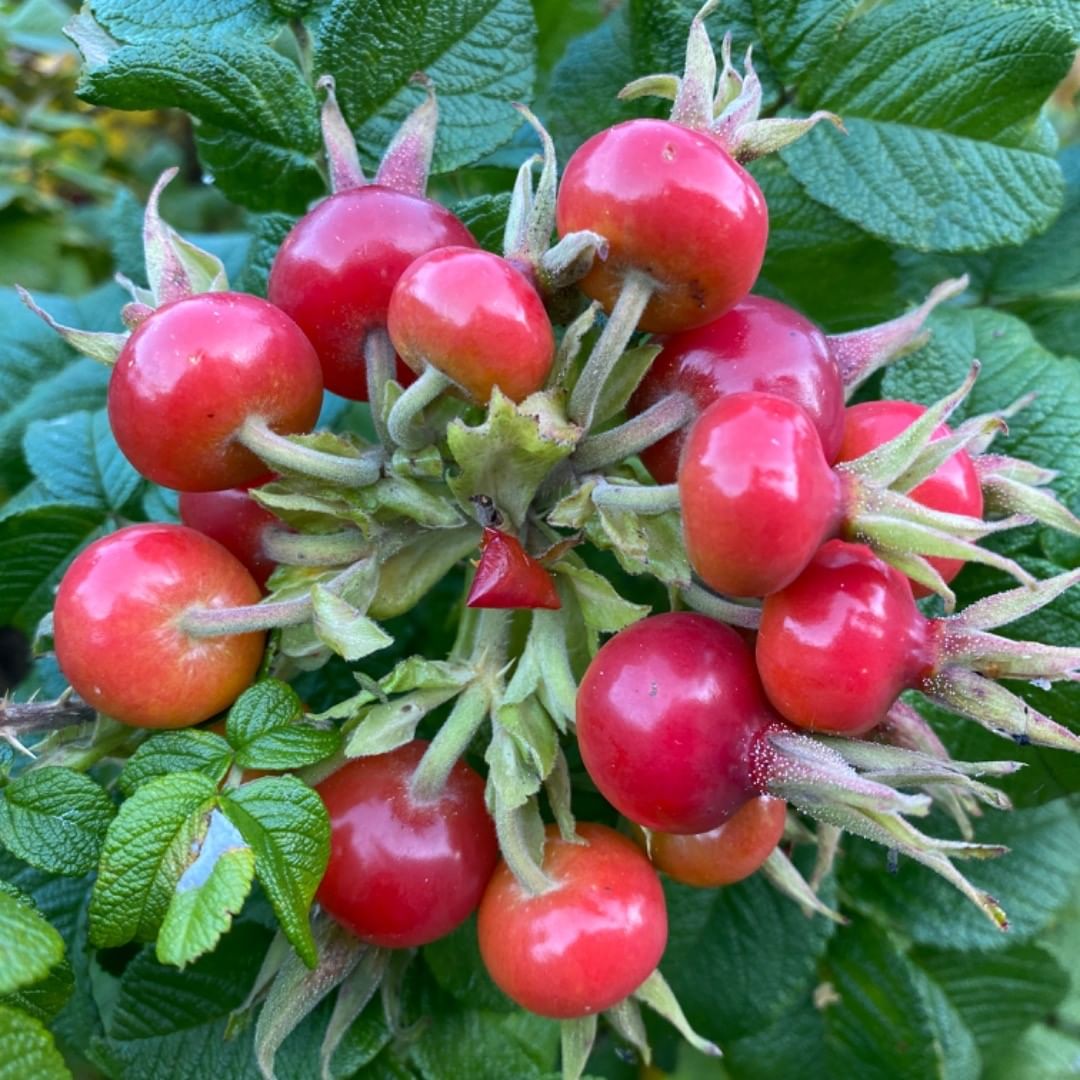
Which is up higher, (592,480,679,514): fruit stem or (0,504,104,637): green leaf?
(592,480,679,514): fruit stem

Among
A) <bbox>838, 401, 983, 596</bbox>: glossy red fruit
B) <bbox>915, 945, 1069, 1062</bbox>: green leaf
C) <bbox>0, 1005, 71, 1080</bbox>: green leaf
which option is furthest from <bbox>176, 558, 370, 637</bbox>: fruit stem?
<bbox>915, 945, 1069, 1062</bbox>: green leaf

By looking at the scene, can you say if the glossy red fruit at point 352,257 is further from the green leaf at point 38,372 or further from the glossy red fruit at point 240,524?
the green leaf at point 38,372

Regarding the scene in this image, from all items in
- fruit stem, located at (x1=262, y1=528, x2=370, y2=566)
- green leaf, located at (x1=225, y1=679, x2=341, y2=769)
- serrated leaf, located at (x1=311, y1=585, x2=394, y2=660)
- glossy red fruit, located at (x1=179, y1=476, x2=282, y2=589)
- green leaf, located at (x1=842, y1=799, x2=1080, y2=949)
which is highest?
serrated leaf, located at (x1=311, y1=585, x2=394, y2=660)

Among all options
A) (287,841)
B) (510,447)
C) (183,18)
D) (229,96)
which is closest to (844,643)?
(510,447)

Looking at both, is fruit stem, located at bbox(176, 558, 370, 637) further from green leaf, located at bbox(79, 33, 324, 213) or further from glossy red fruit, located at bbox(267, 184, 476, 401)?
green leaf, located at bbox(79, 33, 324, 213)

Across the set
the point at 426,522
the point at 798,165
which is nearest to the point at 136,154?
the point at 798,165

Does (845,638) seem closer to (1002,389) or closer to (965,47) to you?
(1002,389)

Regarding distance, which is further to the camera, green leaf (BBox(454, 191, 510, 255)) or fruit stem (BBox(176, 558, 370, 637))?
green leaf (BBox(454, 191, 510, 255))

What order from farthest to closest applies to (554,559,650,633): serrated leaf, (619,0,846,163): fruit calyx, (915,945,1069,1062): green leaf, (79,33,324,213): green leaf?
(915,945,1069,1062): green leaf, (79,33,324,213): green leaf, (554,559,650,633): serrated leaf, (619,0,846,163): fruit calyx
